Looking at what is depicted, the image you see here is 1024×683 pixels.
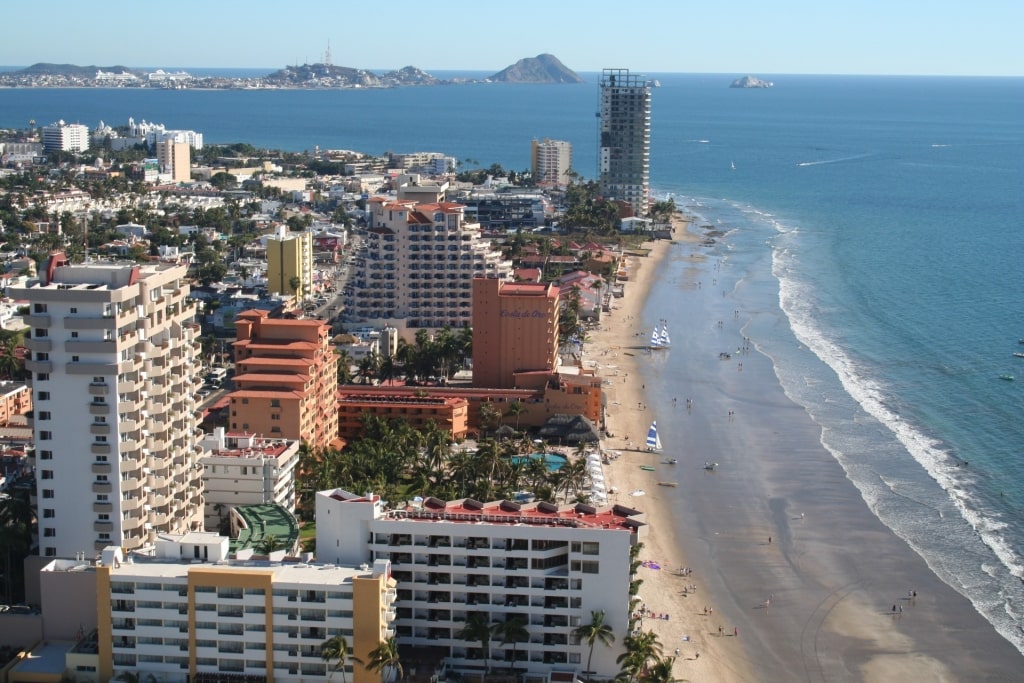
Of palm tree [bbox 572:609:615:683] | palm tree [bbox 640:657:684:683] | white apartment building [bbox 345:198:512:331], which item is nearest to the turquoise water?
palm tree [bbox 572:609:615:683]

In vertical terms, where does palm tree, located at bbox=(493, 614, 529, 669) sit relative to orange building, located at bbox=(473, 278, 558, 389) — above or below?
below

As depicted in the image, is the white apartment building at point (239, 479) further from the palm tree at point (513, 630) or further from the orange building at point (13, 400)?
the orange building at point (13, 400)

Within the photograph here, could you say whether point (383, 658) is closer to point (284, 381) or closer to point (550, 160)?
point (284, 381)

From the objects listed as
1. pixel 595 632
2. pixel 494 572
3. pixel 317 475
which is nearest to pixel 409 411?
pixel 317 475

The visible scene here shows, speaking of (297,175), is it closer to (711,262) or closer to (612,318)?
(711,262)

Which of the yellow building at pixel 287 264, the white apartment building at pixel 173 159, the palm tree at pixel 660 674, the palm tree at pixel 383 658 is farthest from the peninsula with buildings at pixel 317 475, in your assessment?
the white apartment building at pixel 173 159

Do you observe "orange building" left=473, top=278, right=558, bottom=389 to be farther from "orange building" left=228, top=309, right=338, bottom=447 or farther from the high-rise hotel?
the high-rise hotel
